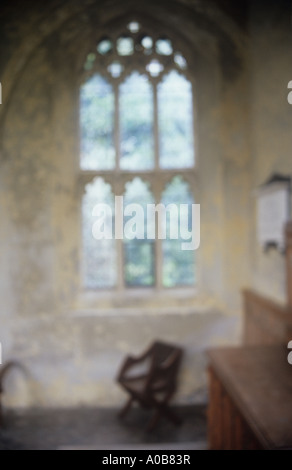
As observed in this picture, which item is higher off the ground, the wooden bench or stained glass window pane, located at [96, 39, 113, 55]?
stained glass window pane, located at [96, 39, 113, 55]

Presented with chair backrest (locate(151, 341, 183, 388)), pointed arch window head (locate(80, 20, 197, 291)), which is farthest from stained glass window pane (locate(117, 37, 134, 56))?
chair backrest (locate(151, 341, 183, 388))

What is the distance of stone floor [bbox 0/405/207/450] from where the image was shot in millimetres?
2842

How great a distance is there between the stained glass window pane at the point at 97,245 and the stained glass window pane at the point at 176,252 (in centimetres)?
57

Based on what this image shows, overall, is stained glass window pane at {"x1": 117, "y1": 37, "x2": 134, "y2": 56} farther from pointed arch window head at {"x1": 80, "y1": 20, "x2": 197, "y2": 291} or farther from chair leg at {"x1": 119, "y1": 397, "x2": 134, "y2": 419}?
chair leg at {"x1": 119, "y1": 397, "x2": 134, "y2": 419}

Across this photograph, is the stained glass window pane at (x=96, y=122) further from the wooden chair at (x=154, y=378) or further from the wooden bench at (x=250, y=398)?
the wooden bench at (x=250, y=398)

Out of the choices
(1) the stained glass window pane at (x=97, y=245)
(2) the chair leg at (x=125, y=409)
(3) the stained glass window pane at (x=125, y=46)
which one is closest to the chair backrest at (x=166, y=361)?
(2) the chair leg at (x=125, y=409)

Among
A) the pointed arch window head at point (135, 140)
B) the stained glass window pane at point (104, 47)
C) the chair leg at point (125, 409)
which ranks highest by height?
the stained glass window pane at point (104, 47)

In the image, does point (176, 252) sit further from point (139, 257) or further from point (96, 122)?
point (96, 122)

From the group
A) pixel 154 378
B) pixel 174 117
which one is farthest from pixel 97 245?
pixel 174 117

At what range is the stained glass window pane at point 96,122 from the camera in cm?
377

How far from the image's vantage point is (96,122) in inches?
149

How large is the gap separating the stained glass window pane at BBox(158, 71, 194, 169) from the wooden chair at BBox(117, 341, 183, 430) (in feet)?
6.32

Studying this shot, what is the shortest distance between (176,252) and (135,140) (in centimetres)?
128
